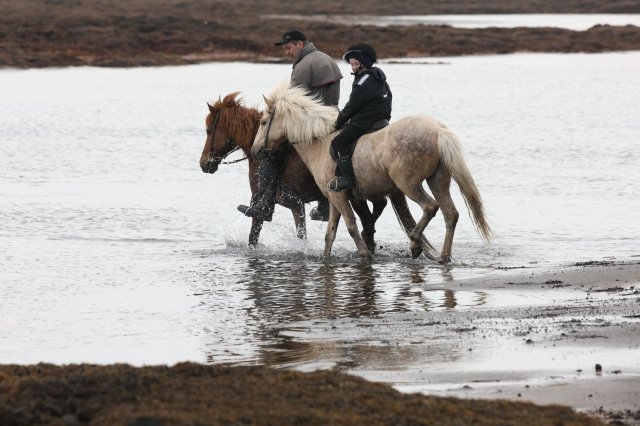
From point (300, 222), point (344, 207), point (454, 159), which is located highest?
point (454, 159)

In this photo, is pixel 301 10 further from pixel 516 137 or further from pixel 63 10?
pixel 516 137

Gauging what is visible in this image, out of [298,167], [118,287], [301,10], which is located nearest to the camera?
[118,287]

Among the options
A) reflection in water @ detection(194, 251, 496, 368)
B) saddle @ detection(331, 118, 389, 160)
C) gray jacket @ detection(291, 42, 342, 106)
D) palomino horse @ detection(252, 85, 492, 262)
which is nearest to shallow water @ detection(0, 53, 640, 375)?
reflection in water @ detection(194, 251, 496, 368)

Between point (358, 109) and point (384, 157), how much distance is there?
→ 1.72 feet

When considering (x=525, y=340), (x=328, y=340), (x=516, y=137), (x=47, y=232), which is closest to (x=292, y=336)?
(x=328, y=340)

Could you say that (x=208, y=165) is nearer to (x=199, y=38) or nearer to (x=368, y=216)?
(x=368, y=216)

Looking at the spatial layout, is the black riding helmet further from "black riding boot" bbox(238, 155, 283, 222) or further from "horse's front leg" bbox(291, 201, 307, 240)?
"horse's front leg" bbox(291, 201, 307, 240)

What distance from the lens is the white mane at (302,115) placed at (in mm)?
Answer: 10445

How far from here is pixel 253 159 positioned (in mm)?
11172

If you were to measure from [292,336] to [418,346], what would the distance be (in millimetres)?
1041

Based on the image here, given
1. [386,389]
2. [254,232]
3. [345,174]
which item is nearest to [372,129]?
[345,174]

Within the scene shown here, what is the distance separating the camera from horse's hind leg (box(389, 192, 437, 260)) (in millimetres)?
10773

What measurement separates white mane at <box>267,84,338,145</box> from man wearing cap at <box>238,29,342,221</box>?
0.53 feet

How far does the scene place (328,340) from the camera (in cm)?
731
